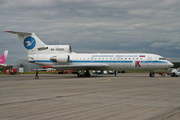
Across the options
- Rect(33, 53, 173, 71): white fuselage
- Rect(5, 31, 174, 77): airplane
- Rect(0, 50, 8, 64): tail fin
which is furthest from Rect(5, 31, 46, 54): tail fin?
Rect(0, 50, 8, 64): tail fin

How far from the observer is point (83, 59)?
41469 mm

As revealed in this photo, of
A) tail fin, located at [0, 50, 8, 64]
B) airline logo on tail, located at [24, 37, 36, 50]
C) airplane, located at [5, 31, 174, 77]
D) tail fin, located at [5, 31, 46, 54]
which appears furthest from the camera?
tail fin, located at [0, 50, 8, 64]

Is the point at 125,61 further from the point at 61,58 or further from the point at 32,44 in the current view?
the point at 32,44

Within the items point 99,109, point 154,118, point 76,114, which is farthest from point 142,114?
point 76,114

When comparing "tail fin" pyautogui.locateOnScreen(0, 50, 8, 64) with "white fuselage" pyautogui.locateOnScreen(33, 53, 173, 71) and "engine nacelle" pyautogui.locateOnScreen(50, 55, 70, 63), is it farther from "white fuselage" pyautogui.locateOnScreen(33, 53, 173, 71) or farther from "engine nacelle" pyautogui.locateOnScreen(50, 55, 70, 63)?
"white fuselage" pyautogui.locateOnScreen(33, 53, 173, 71)

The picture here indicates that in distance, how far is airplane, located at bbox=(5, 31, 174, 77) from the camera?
39.8m

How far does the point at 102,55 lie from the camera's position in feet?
134

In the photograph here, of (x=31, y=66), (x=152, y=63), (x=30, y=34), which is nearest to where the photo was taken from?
(x=152, y=63)

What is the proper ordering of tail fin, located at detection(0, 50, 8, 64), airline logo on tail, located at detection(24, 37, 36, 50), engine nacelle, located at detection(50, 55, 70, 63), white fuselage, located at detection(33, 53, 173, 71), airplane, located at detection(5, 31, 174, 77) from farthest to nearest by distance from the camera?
tail fin, located at detection(0, 50, 8, 64)
airline logo on tail, located at detection(24, 37, 36, 50)
engine nacelle, located at detection(50, 55, 70, 63)
airplane, located at detection(5, 31, 174, 77)
white fuselage, located at detection(33, 53, 173, 71)

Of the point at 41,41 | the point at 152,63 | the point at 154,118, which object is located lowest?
the point at 154,118

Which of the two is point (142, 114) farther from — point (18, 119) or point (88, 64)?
point (88, 64)

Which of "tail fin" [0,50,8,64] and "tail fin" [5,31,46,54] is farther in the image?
"tail fin" [0,50,8,64]

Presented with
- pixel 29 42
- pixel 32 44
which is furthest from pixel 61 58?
pixel 29 42

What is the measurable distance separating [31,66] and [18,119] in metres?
103
